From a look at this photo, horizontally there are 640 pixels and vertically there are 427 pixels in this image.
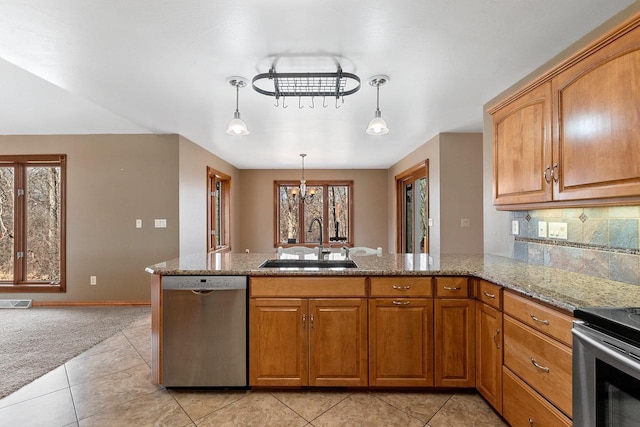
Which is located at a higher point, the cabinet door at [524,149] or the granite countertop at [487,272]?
the cabinet door at [524,149]

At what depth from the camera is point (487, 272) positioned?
2053 millimetres

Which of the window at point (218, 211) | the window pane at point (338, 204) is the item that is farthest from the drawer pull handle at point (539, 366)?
the window pane at point (338, 204)

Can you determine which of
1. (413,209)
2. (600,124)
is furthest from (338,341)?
(413,209)

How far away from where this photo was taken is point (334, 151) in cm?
551

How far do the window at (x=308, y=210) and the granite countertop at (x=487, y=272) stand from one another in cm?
477

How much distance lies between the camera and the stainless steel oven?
3.41 ft

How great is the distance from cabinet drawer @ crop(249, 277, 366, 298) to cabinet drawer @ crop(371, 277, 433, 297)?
9cm

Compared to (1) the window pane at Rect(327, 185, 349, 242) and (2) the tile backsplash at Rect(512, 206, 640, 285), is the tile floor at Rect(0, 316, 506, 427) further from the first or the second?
(1) the window pane at Rect(327, 185, 349, 242)

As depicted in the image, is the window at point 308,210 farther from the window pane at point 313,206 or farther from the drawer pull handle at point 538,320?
the drawer pull handle at point 538,320

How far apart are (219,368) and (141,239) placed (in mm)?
2861

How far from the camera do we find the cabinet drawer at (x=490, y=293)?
1864mm

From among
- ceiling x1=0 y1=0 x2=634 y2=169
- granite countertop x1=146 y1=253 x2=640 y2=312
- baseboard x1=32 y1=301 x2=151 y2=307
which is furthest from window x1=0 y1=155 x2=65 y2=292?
granite countertop x1=146 y1=253 x2=640 y2=312

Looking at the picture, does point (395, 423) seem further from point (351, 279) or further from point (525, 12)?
point (525, 12)

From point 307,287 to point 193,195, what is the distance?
3270 millimetres
